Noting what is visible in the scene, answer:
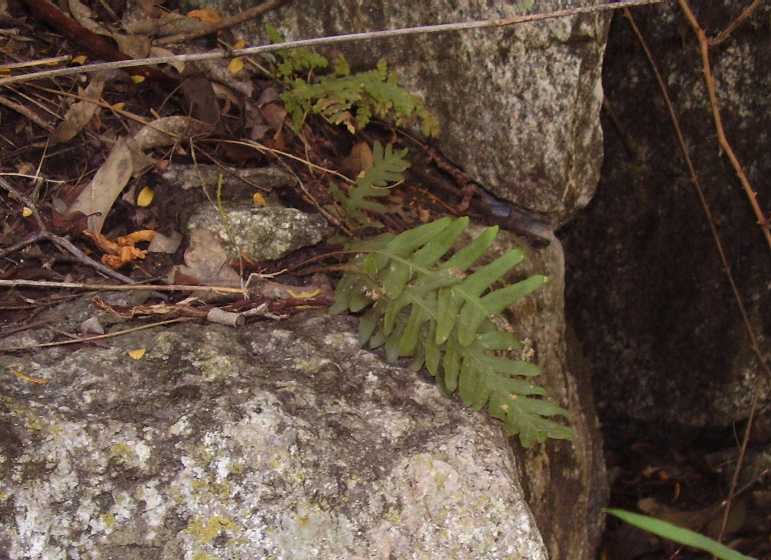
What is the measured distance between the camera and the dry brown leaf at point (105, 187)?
2.41 m

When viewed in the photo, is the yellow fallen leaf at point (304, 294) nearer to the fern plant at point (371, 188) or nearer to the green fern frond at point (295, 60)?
the fern plant at point (371, 188)

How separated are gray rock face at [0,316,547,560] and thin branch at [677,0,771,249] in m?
1.58

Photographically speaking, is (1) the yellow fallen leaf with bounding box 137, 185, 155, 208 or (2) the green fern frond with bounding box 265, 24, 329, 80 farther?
(2) the green fern frond with bounding box 265, 24, 329, 80

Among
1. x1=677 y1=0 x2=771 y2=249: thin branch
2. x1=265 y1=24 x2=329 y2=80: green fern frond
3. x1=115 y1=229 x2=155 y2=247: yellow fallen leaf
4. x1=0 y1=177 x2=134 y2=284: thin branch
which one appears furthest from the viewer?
x1=677 y1=0 x2=771 y2=249: thin branch

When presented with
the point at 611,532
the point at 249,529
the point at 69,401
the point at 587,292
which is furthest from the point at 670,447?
the point at 69,401

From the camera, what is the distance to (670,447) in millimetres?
3828

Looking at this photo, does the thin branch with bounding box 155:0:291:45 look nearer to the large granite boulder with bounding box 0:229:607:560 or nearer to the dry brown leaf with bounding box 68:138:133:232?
the dry brown leaf with bounding box 68:138:133:232

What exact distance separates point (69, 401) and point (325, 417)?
1.95ft

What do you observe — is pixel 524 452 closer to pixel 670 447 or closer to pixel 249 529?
pixel 249 529

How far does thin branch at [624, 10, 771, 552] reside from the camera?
3160mm

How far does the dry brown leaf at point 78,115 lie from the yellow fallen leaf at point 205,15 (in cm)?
45

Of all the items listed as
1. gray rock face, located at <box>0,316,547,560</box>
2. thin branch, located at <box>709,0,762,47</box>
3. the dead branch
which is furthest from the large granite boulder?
thin branch, located at <box>709,0,762,47</box>

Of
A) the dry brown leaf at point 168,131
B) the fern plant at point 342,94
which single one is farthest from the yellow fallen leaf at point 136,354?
the fern plant at point 342,94

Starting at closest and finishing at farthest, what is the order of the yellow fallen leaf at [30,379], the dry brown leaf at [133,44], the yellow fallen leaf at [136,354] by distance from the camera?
the yellow fallen leaf at [30,379], the yellow fallen leaf at [136,354], the dry brown leaf at [133,44]
